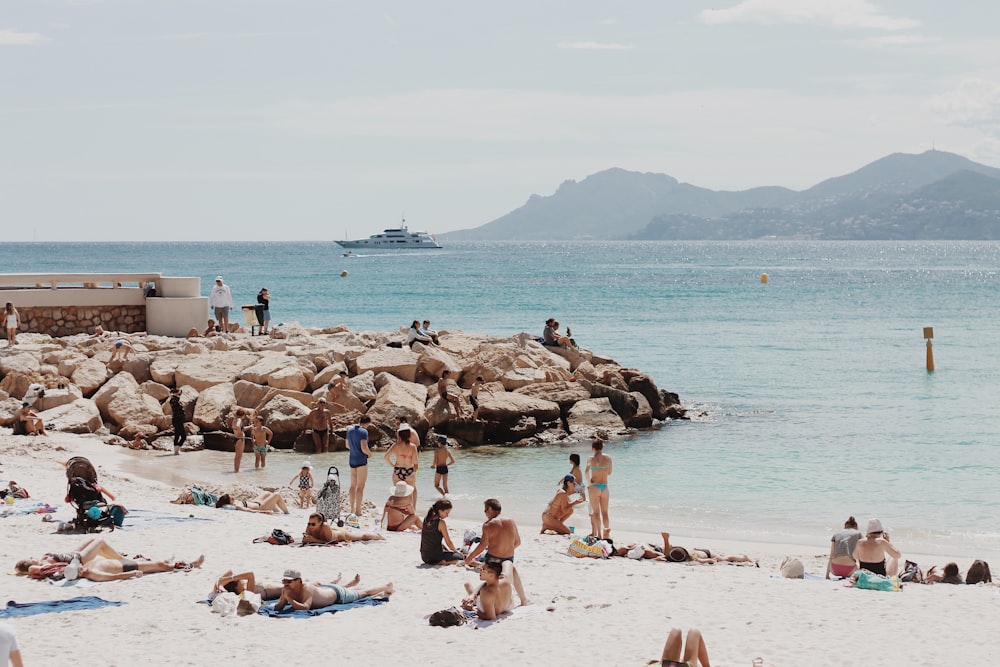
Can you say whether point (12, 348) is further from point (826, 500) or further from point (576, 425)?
point (826, 500)

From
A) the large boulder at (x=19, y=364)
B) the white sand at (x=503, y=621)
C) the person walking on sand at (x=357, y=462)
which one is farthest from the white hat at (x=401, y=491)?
the large boulder at (x=19, y=364)

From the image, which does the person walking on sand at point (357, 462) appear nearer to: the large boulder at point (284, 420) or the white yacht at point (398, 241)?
the large boulder at point (284, 420)

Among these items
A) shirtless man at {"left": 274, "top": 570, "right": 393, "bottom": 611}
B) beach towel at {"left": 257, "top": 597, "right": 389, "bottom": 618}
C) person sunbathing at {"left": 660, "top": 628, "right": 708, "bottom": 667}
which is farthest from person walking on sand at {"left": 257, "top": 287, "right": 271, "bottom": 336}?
person sunbathing at {"left": 660, "top": 628, "right": 708, "bottom": 667}

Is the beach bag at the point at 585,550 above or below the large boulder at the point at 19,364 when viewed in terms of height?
below

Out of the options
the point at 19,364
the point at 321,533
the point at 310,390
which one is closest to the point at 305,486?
the point at 321,533

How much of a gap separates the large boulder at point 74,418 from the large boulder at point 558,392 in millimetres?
7960

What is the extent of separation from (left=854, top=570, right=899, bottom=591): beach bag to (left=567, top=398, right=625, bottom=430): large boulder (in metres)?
10.6

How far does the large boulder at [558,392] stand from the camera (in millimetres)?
21562

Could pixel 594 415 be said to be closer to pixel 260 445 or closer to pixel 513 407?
pixel 513 407

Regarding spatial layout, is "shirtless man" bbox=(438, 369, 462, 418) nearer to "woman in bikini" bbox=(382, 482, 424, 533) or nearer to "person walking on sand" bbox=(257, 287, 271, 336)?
"woman in bikini" bbox=(382, 482, 424, 533)

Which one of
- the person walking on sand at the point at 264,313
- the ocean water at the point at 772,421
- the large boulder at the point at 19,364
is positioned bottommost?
the ocean water at the point at 772,421

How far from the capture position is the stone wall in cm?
2556

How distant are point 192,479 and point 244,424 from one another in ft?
7.65

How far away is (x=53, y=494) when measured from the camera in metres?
13.6
